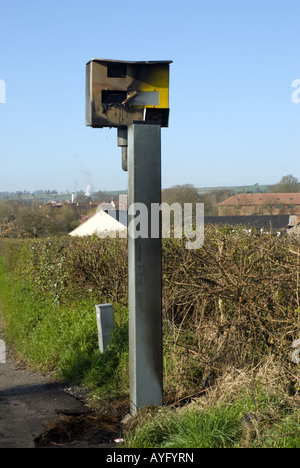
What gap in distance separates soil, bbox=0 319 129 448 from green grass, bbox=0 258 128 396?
0.29 meters

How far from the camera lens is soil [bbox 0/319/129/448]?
193 inches

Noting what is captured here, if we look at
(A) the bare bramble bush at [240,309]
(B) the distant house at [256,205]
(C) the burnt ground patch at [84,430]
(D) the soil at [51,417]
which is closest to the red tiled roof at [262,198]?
(B) the distant house at [256,205]

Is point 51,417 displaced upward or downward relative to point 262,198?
downward

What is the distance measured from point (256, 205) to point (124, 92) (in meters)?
41.0

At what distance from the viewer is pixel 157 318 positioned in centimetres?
509

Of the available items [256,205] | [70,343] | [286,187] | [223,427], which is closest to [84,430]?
[223,427]

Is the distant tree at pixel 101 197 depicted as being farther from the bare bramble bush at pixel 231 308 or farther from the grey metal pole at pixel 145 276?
the grey metal pole at pixel 145 276

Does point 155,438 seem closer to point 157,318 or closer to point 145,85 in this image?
point 157,318

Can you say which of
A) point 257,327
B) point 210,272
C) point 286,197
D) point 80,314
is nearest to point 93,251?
point 80,314

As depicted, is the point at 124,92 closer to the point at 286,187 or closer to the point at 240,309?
the point at 240,309

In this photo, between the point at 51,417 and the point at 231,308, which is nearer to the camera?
the point at 51,417

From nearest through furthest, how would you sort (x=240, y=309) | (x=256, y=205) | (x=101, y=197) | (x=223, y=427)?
(x=223, y=427) → (x=240, y=309) → (x=256, y=205) → (x=101, y=197)

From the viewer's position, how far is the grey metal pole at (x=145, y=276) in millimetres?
5047

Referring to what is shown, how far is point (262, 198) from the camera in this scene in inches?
2351
